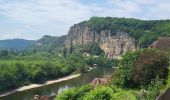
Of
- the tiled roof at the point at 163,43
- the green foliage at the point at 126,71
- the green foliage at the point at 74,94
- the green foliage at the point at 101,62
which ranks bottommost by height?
the green foliage at the point at 101,62

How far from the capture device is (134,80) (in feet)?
122

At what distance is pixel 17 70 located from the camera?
310ft

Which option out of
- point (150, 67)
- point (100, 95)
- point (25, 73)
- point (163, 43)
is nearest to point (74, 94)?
point (100, 95)

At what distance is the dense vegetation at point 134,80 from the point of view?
104 feet

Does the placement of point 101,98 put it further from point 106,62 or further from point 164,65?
point 106,62

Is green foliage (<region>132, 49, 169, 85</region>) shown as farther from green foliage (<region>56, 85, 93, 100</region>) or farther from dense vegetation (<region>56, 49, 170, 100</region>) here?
green foliage (<region>56, 85, 93, 100</region>)

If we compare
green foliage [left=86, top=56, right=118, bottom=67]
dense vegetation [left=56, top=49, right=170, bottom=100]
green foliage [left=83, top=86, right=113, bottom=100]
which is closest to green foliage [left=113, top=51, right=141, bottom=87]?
dense vegetation [left=56, top=49, right=170, bottom=100]

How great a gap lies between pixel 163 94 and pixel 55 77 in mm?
84148

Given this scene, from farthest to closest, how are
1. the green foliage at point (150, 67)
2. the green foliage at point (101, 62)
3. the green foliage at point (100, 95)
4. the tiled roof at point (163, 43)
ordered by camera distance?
the green foliage at point (101, 62), the tiled roof at point (163, 43), the green foliage at point (150, 67), the green foliage at point (100, 95)

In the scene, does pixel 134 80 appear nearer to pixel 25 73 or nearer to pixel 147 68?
pixel 147 68

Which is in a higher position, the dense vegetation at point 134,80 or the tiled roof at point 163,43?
the tiled roof at point 163,43

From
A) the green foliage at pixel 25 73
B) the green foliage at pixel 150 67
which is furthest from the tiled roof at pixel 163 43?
the green foliage at pixel 25 73

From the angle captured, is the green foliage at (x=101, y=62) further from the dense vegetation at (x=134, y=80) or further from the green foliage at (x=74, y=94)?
the green foliage at (x=74, y=94)

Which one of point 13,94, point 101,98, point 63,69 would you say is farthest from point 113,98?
point 63,69
